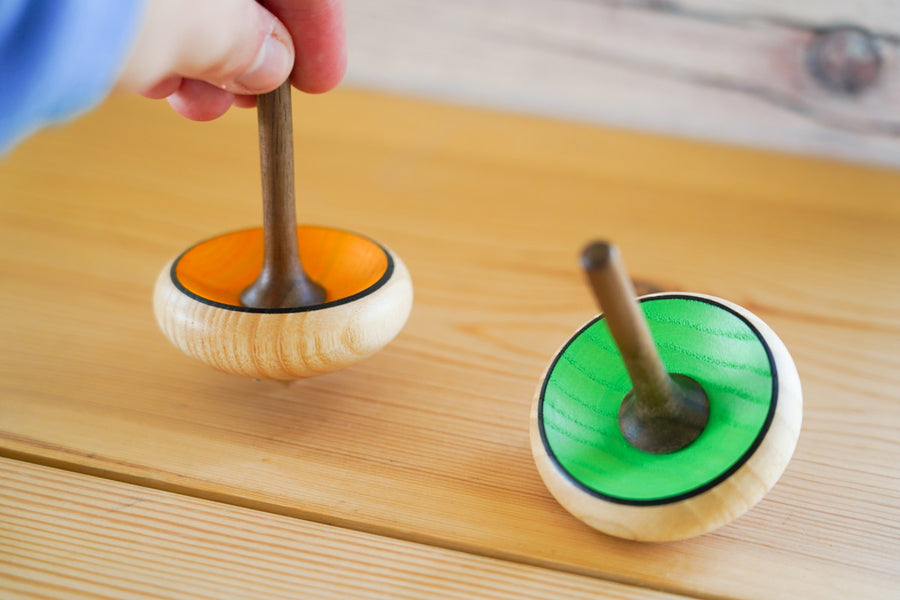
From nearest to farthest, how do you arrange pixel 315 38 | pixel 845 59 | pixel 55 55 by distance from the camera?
pixel 55 55, pixel 315 38, pixel 845 59

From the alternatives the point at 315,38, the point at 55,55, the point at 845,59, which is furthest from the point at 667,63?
the point at 55,55

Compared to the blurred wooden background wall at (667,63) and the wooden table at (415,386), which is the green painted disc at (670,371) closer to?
the wooden table at (415,386)

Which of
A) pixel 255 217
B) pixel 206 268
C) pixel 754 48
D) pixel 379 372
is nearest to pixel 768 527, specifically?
pixel 379 372

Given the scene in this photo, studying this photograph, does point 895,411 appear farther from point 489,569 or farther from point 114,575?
point 114,575

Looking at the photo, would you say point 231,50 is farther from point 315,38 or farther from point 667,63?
point 667,63

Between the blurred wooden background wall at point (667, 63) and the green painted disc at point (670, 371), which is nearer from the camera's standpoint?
the green painted disc at point (670, 371)

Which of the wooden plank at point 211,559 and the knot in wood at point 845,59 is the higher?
the knot in wood at point 845,59

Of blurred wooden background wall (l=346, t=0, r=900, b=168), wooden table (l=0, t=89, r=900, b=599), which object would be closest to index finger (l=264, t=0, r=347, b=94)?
wooden table (l=0, t=89, r=900, b=599)

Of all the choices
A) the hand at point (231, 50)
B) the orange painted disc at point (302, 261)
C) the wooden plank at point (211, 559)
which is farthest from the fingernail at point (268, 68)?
the wooden plank at point (211, 559)
